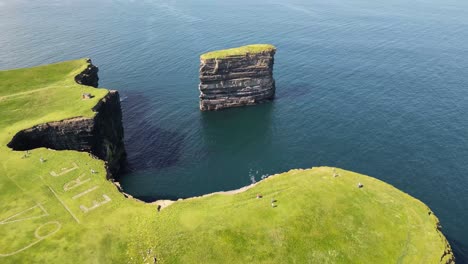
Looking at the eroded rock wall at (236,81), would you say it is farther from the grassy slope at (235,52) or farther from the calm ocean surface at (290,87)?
the calm ocean surface at (290,87)

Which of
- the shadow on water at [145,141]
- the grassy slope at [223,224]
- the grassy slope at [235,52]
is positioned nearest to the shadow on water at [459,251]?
the grassy slope at [223,224]

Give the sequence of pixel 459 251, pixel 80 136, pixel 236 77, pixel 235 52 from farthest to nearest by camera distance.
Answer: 1. pixel 236 77
2. pixel 235 52
3. pixel 80 136
4. pixel 459 251

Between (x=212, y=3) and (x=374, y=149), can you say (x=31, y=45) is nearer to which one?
(x=212, y=3)

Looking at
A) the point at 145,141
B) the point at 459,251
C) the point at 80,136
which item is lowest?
the point at 459,251

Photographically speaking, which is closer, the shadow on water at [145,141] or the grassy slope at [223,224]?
the grassy slope at [223,224]

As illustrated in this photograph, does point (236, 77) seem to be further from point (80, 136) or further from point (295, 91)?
point (80, 136)

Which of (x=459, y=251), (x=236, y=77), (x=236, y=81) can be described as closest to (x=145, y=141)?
(x=236, y=81)

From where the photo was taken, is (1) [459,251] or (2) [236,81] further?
(2) [236,81]

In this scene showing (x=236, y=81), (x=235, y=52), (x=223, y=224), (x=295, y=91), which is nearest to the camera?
(x=223, y=224)
